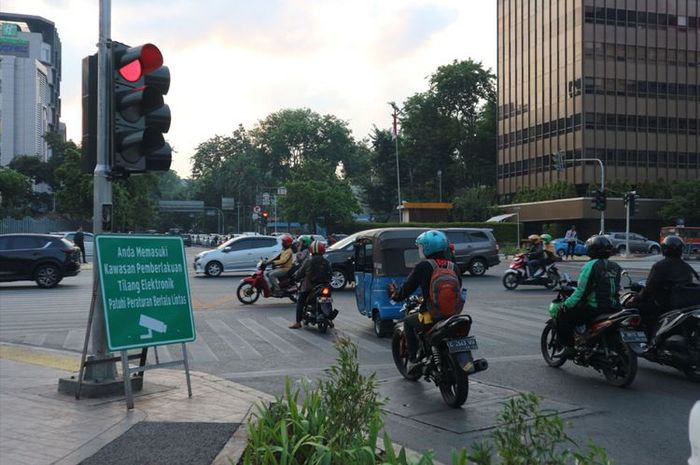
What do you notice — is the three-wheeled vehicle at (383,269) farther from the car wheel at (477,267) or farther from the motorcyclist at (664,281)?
the car wheel at (477,267)

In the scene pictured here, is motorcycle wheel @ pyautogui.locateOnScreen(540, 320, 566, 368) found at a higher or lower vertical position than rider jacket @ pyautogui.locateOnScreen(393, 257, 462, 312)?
lower

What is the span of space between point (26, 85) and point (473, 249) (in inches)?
3250

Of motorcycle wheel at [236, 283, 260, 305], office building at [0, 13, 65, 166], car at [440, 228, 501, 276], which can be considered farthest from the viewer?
office building at [0, 13, 65, 166]

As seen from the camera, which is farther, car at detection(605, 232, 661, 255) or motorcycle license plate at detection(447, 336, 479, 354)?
car at detection(605, 232, 661, 255)

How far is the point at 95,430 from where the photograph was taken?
575 centimetres

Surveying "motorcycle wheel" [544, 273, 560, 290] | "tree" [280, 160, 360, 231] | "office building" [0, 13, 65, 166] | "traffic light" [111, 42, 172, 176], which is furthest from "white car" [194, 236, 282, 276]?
"office building" [0, 13, 65, 166]

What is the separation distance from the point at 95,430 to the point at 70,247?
56.6 feet

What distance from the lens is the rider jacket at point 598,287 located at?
26.1 feet

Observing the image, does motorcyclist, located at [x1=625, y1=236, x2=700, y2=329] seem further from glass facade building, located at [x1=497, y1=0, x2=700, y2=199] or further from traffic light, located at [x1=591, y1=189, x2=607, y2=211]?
glass facade building, located at [x1=497, y1=0, x2=700, y2=199]

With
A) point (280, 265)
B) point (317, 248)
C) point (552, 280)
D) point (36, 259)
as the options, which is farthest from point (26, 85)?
point (317, 248)

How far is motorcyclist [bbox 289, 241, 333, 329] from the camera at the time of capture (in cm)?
A: 1251

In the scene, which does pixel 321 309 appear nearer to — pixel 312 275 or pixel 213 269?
pixel 312 275

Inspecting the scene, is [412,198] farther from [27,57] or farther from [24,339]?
[24,339]

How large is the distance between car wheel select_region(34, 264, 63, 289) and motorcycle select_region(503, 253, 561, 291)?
A: 13591mm
